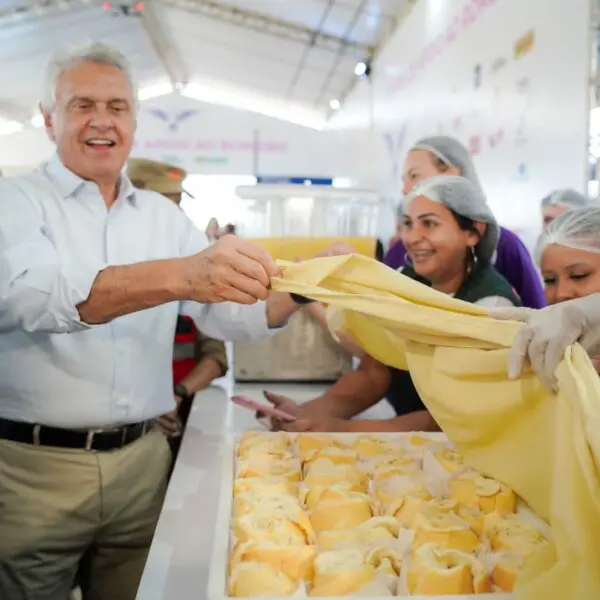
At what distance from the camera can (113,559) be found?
147cm

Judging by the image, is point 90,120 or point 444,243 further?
point 444,243

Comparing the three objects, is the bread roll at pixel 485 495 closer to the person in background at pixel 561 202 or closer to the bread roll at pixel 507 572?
the bread roll at pixel 507 572

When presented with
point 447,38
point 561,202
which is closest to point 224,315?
point 561,202

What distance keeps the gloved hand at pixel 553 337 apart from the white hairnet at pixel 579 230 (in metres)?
0.57

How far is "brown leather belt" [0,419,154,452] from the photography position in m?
1.36

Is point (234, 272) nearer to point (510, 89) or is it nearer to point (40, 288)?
point (40, 288)

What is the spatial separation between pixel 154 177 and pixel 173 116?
6.10 meters

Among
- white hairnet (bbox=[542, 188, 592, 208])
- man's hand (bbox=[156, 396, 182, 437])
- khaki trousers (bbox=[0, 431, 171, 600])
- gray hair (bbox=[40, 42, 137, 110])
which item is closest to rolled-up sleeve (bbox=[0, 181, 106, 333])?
khaki trousers (bbox=[0, 431, 171, 600])

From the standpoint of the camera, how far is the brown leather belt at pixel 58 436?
136 centimetres

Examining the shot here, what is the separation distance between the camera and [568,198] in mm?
1809

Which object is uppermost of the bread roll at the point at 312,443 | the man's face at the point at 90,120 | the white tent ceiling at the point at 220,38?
the white tent ceiling at the point at 220,38

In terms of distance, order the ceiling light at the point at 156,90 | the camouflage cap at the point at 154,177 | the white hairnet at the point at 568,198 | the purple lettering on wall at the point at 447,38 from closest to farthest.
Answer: the white hairnet at the point at 568,198 < the camouflage cap at the point at 154,177 < the purple lettering on wall at the point at 447,38 < the ceiling light at the point at 156,90

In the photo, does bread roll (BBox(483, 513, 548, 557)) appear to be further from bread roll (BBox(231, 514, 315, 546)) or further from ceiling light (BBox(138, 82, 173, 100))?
ceiling light (BBox(138, 82, 173, 100))

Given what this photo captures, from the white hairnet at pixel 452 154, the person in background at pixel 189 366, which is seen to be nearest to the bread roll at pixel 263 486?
the person in background at pixel 189 366
